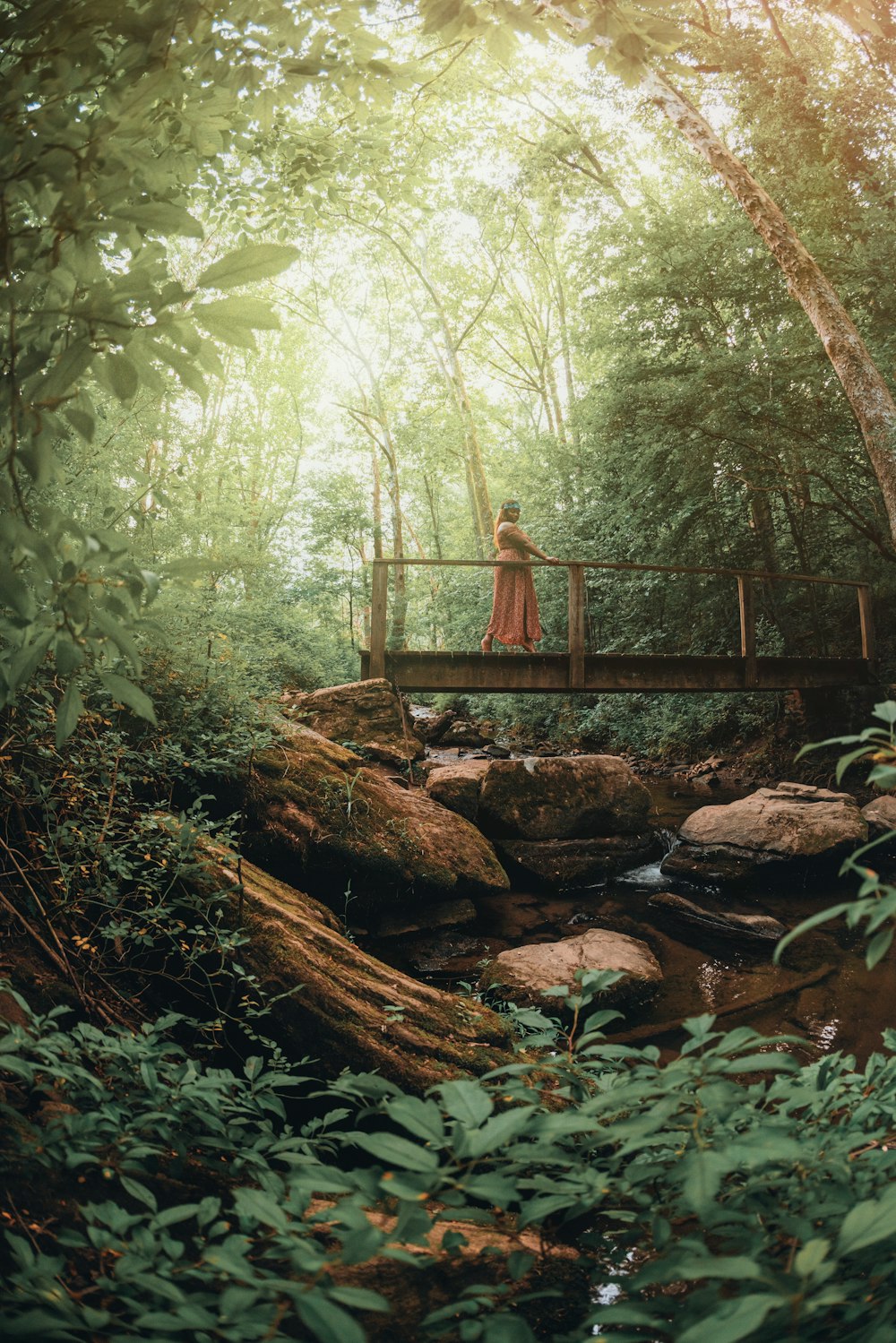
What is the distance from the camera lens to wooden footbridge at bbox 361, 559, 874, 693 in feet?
29.6

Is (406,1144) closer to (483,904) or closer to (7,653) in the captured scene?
(7,653)

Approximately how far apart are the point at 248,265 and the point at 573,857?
665 centimetres

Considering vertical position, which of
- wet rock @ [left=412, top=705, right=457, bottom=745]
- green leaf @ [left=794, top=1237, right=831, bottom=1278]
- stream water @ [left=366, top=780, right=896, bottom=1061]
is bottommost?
stream water @ [left=366, top=780, right=896, bottom=1061]

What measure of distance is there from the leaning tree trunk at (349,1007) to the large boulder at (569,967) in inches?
40.0

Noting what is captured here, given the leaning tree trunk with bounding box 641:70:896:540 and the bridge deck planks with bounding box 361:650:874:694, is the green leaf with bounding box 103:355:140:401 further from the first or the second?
the leaning tree trunk with bounding box 641:70:896:540

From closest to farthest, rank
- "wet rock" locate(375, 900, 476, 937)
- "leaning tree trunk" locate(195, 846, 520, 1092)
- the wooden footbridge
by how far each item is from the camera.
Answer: "leaning tree trunk" locate(195, 846, 520, 1092) → "wet rock" locate(375, 900, 476, 937) → the wooden footbridge

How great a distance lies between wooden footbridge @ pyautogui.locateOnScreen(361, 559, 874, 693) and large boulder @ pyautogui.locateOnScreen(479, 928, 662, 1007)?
438cm

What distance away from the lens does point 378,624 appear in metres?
8.72

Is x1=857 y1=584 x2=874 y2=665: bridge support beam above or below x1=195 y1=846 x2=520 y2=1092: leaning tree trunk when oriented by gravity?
above

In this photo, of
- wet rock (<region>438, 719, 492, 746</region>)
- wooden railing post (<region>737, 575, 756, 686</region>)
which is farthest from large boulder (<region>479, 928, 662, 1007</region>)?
wet rock (<region>438, 719, 492, 746</region>)

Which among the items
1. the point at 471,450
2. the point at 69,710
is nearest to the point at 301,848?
the point at 69,710

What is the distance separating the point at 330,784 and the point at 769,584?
984 cm

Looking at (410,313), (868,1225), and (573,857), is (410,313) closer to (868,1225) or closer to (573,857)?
(573,857)

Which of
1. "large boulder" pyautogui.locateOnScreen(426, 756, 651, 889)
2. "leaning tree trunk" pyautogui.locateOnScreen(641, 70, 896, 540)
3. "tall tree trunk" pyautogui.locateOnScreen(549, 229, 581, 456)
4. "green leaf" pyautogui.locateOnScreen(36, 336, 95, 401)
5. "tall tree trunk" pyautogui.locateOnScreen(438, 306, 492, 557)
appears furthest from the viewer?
"tall tree trunk" pyautogui.locateOnScreen(549, 229, 581, 456)
